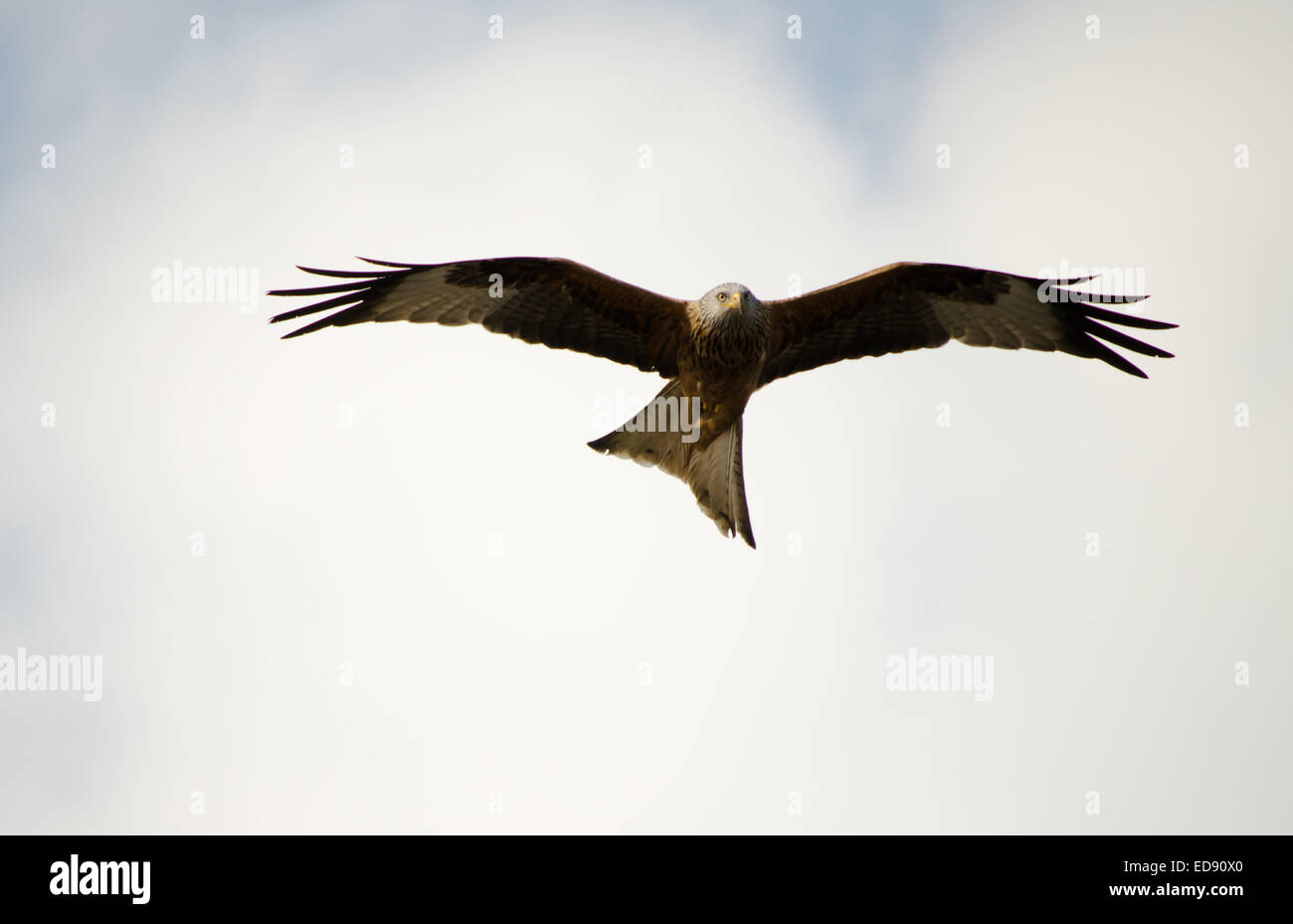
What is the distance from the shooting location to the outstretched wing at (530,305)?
32.2ft

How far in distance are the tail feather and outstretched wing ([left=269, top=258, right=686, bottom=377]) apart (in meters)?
0.60

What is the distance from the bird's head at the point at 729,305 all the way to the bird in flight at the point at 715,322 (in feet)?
0.04

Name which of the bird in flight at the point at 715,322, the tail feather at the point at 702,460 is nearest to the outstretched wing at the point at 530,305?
the bird in flight at the point at 715,322

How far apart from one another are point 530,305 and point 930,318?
350cm

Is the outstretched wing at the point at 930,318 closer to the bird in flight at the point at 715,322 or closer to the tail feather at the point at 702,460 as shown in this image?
the bird in flight at the point at 715,322

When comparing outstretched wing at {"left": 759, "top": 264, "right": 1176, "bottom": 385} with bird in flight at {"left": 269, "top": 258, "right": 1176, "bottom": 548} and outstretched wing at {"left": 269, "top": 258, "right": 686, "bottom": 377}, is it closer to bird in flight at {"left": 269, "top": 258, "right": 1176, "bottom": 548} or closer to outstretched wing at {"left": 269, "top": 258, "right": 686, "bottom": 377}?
bird in flight at {"left": 269, "top": 258, "right": 1176, "bottom": 548}

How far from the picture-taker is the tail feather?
34.3 ft

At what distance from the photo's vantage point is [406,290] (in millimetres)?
9984
